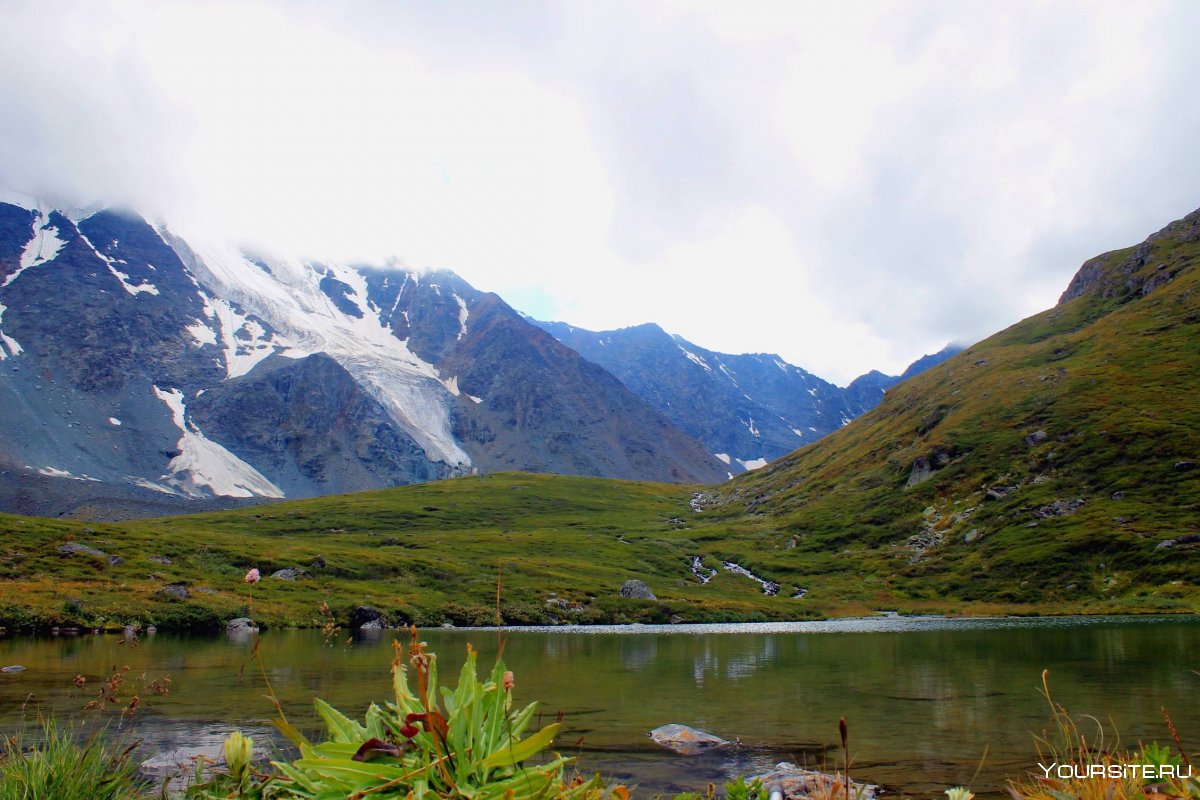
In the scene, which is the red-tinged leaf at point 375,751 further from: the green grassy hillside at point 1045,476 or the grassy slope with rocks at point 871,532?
the green grassy hillside at point 1045,476

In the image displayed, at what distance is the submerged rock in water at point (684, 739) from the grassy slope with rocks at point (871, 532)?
140 feet

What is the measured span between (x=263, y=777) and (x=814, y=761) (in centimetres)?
1500

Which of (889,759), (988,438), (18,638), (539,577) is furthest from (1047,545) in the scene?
(18,638)

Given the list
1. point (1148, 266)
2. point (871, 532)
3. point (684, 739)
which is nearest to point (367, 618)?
point (684, 739)

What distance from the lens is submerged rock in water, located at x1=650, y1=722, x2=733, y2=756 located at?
1855 centimetres

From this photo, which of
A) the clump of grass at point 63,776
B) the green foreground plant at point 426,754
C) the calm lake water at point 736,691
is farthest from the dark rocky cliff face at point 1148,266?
the clump of grass at point 63,776

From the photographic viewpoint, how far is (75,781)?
5.14m

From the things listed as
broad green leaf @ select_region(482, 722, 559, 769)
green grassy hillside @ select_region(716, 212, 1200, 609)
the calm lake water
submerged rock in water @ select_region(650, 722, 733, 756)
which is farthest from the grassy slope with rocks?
broad green leaf @ select_region(482, 722, 559, 769)

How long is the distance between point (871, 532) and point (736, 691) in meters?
116

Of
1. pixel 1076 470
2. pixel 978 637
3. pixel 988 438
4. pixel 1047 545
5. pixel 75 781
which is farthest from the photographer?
pixel 988 438

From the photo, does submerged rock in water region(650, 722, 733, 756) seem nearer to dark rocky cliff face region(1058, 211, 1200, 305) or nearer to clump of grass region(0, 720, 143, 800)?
clump of grass region(0, 720, 143, 800)

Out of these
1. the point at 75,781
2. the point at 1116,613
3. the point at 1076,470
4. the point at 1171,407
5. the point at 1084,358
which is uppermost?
the point at 1084,358

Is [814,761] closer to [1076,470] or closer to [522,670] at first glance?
[522,670]

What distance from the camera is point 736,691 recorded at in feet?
93.6
